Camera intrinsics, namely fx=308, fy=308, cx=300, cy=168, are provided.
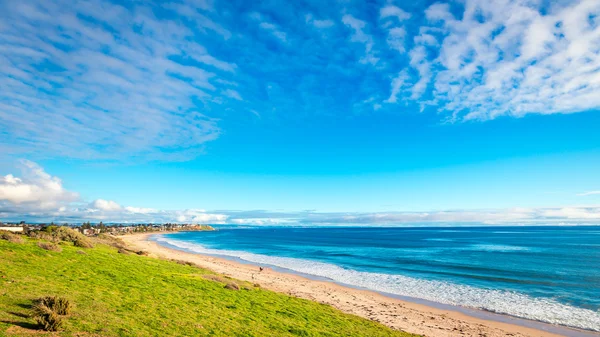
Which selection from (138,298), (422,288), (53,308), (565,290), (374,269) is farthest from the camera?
(374,269)

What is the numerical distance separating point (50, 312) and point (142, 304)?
18.4 feet

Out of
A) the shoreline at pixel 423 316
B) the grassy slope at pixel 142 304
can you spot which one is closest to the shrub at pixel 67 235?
the grassy slope at pixel 142 304

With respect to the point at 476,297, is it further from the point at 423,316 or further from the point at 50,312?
the point at 50,312

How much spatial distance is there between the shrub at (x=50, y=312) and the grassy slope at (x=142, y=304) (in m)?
0.36

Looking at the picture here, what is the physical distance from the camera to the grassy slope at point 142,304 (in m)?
13.2

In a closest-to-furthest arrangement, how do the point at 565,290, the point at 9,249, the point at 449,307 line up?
the point at 9,249 → the point at 449,307 → the point at 565,290

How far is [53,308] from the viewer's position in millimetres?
12492

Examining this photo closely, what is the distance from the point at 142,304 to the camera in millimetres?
16891

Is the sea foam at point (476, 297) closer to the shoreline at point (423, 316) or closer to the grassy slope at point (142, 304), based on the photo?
the shoreline at point (423, 316)

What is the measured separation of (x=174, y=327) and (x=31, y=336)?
5361 millimetres

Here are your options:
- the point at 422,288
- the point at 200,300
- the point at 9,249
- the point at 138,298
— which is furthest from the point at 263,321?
the point at 422,288

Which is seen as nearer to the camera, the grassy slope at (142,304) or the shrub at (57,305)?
the shrub at (57,305)

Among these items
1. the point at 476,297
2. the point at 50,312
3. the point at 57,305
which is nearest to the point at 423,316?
the point at 476,297

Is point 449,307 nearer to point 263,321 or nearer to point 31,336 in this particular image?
point 263,321
